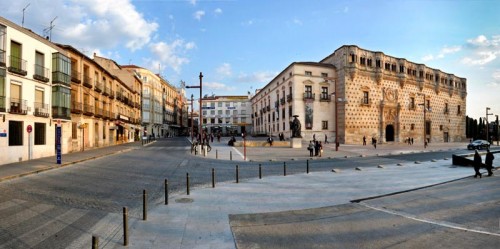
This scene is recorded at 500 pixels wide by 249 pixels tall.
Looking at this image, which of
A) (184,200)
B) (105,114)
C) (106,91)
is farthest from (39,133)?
(184,200)

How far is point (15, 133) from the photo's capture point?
18078 mm

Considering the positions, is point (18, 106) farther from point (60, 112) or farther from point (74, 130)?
point (74, 130)

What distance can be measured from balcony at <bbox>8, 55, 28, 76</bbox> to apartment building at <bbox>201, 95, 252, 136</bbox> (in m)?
77.5

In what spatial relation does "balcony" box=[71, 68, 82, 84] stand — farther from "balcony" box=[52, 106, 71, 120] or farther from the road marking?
the road marking

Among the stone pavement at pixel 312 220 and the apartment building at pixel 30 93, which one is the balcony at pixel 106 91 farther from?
the stone pavement at pixel 312 220

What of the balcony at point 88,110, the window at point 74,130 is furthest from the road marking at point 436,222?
the balcony at point 88,110

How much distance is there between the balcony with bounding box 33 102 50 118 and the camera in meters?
20.0

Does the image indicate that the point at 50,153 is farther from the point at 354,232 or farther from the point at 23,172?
the point at 354,232

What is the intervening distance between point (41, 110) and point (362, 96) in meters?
44.6

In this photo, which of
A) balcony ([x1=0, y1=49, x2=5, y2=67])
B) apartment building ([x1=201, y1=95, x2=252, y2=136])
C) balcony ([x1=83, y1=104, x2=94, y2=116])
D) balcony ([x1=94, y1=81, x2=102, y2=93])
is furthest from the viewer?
apartment building ([x1=201, y1=95, x2=252, y2=136])

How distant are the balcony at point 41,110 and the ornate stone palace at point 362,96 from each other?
33.9 meters

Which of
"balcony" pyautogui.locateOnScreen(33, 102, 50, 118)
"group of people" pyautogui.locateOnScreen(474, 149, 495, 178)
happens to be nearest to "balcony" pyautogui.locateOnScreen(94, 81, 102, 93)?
"balcony" pyautogui.locateOnScreen(33, 102, 50, 118)

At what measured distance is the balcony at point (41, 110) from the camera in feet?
65.7

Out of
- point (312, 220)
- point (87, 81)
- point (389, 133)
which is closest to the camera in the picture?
point (312, 220)
